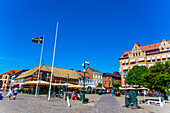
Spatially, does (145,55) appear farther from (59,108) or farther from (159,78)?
(59,108)

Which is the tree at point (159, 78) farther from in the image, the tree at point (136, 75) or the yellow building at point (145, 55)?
the yellow building at point (145, 55)

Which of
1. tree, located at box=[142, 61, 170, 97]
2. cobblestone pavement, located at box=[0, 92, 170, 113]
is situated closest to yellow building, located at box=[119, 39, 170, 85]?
tree, located at box=[142, 61, 170, 97]

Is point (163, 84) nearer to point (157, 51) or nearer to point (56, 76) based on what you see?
point (56, 76)

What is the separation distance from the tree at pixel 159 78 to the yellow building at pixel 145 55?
3179 centimetres

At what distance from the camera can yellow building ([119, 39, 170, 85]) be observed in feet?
146

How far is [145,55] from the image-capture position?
48.0 meters

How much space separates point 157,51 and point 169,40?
6510mm

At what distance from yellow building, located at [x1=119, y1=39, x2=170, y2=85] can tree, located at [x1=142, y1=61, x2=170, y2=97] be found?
31.8m

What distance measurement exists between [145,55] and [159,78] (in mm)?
35659

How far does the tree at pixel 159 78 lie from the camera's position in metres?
15.1

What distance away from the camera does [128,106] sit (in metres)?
12.2

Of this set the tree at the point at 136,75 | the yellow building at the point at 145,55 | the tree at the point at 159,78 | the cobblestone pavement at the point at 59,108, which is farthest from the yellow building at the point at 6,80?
the tree at the point at 159,78

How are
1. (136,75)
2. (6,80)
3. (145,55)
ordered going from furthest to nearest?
(6,80) < (145,55) < (136,75)

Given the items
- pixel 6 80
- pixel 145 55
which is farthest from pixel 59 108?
pixel 6 80
